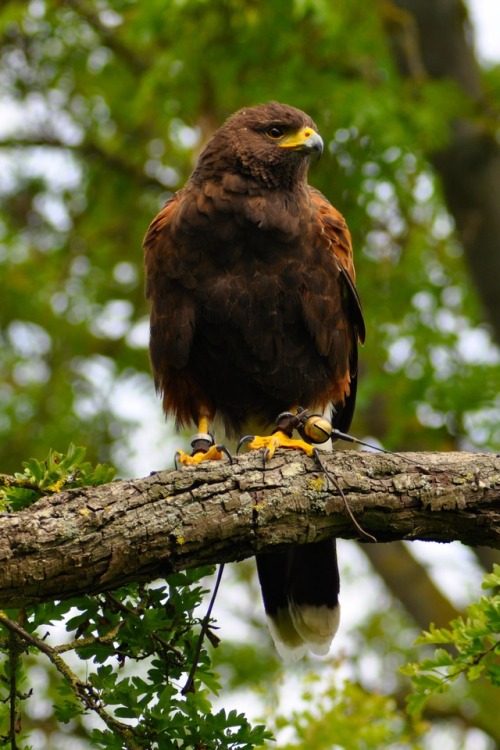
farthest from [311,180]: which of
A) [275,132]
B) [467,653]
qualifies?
[467,653]

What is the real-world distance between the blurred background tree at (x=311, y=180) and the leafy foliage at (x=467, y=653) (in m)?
3.76

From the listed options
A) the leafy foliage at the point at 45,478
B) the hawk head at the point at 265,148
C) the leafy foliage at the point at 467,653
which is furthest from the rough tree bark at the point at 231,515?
the hawk head at the point at 265,148

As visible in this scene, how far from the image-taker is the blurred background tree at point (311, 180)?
7.68 metres

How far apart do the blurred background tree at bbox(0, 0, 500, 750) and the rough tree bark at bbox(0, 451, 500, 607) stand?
357cm

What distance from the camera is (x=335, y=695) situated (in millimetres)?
5215

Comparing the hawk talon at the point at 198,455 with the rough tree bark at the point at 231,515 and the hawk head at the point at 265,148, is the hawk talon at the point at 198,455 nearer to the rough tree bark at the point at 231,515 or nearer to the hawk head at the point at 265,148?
the rough tree bark at the point at 231,515

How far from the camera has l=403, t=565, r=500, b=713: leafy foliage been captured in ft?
11.3

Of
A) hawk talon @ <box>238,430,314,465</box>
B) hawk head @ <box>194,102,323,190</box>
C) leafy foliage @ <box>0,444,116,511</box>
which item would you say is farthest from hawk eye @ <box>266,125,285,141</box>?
leafy foliage @ <box>0,444,116,511</box>

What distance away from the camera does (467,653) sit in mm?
3498

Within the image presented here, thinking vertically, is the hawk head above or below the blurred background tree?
below

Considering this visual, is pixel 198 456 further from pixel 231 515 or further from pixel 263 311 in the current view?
pixel 231 515

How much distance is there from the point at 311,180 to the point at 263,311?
3.15m

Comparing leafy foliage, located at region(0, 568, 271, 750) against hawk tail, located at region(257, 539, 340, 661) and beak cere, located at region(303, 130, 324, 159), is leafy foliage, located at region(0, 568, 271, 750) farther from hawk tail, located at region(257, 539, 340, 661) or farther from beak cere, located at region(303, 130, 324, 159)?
beak cere, located at region(303, 130, 324, 159)

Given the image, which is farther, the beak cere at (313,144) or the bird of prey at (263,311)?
the beak cere at (313,144)
